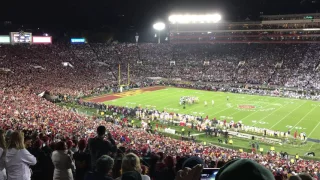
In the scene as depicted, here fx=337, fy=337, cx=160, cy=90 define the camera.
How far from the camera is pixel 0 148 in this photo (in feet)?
16.9

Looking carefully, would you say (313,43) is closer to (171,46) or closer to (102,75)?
(171,46)

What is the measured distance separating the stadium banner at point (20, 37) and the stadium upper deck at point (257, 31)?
30.5 meters

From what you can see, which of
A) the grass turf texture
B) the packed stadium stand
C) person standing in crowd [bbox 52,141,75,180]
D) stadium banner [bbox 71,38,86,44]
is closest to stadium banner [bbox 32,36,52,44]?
the packed stadium stand

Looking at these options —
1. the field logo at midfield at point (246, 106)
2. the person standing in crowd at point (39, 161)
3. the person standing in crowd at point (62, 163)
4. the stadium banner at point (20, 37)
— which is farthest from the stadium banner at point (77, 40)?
the person standing in crowd at point (62, 163)

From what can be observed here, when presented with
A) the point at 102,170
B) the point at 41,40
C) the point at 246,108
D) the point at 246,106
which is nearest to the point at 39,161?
the point at 102,170

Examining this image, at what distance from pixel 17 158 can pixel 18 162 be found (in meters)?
0.07

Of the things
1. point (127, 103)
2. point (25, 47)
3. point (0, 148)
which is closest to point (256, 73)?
point (127, 103)

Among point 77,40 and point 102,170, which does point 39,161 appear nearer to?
point 102,170

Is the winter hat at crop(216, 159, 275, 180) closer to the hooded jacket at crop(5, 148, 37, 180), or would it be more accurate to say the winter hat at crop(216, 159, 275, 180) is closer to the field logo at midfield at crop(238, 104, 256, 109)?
the hooded jacket at crop(5, 148, 37, 180)

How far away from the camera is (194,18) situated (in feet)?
224

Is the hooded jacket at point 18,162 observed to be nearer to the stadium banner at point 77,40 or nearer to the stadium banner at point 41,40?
the stadium banner at point 41,40

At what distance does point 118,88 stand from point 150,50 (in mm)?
22248

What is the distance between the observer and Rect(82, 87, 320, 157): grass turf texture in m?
26.2

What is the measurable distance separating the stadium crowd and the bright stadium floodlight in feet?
17.2
